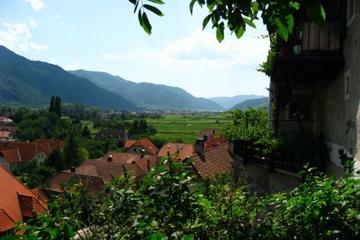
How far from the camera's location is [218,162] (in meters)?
24.0

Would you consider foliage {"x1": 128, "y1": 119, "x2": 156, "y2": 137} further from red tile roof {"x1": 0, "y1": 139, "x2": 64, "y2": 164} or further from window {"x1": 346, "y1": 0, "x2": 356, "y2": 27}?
window {"x1": 346, "y1": 0, "x2": 356, "y2": 27}

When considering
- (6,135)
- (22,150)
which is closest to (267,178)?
(22,150)

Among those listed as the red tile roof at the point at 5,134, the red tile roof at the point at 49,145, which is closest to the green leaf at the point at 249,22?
the red tile roof at the point at 49,145

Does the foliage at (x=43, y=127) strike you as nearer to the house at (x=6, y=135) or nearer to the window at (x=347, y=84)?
the house at (x=6, y=135)

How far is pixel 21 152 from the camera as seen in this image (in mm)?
94938

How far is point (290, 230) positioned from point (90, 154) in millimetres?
92224

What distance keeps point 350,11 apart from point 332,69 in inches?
55.6

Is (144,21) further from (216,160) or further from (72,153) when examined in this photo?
(72,153)

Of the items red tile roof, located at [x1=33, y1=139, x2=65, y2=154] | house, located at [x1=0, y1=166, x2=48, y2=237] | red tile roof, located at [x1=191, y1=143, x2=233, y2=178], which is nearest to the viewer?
red tile roof, located at [x1=191, y1=143, x2=233, y2=178]

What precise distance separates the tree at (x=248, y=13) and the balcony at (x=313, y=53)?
756 centimetres

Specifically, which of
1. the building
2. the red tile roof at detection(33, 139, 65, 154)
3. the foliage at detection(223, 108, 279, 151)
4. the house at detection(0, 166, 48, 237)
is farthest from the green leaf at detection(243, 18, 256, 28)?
the red tile roof at detection(33, 139, 65, 154)

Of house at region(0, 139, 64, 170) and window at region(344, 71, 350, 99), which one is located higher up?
window at region(344, 71, 350, 99)

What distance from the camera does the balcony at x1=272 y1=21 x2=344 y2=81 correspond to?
10.5 meters

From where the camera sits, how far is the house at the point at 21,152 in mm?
89306
